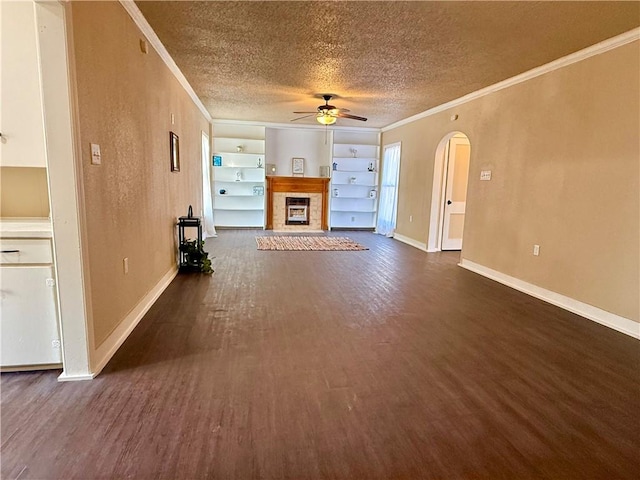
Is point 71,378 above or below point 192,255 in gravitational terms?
below

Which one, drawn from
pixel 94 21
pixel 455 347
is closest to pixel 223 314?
pixel 455 347

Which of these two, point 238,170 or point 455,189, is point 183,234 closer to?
point 238,170

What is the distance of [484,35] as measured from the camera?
3.15 m

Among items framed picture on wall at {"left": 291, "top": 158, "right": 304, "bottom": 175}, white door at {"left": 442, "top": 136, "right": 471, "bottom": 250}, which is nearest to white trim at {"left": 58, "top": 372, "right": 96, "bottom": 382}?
white door at {"left": 442, "top": 136, "right": 471, "bottom": 250}

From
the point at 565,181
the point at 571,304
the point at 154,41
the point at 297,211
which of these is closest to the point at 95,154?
the point at 154,41

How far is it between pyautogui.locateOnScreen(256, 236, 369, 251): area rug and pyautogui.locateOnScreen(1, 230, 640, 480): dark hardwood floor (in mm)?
2960

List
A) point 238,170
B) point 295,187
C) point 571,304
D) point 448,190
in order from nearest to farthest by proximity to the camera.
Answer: point 571,304 < point 448,190 < point 238,170 < point 295,187

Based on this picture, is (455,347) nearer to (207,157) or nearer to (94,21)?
(94,21)

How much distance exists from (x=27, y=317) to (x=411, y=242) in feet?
20.7

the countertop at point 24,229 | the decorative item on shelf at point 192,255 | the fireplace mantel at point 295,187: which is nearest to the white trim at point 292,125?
the fireplace mantel at point 295,187

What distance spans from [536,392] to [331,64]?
364 cm

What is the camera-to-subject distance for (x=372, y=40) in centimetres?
331

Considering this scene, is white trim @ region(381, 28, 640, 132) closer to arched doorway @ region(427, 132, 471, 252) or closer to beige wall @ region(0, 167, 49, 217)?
arched doorway @ region(427, 132, 471, 252)

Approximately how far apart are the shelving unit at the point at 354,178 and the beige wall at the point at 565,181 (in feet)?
12.4
